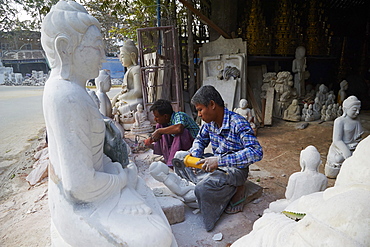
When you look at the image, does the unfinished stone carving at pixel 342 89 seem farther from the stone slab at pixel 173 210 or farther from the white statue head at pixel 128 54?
the stone slab at pixel 173 210

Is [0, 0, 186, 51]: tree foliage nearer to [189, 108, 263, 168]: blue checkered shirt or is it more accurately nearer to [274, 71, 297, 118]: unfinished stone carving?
[274, 71, 297, 118]: unfinished stone carving

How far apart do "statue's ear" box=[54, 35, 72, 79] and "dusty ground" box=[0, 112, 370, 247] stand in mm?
1716

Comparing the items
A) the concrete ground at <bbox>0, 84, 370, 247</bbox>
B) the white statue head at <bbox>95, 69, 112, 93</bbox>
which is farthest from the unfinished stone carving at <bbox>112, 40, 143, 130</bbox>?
the white statue head at <bbox>95, 69, 112, 93</bbox>

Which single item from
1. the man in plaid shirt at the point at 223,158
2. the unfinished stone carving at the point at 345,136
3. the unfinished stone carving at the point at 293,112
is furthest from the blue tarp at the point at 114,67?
the man in plaid shirt at the point at 223,158

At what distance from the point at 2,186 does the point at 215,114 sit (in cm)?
359

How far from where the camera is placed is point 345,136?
3951 mm

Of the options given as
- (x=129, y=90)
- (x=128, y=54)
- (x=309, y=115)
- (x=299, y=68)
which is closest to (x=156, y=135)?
(x=129, y=90)

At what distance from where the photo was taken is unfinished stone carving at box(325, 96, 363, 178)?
12.6ft

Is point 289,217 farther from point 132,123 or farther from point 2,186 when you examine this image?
point 132,123

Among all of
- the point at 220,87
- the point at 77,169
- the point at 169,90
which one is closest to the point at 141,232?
the point at 77,169

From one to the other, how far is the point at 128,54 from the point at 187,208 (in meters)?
5.22

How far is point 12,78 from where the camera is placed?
81.7 feet

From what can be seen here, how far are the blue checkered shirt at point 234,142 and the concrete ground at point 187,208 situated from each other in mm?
684

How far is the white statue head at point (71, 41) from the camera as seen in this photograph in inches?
65.1
